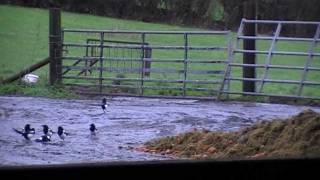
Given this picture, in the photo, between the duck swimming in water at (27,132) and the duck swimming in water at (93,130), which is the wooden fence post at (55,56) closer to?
the duck swimming in water at (93,130)

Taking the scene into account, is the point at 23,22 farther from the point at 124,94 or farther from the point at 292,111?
the point at 124,94

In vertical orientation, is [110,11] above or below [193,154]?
above

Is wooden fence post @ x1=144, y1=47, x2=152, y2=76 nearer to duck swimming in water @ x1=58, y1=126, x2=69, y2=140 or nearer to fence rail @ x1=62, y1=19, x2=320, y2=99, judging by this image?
fence rail @ x1=62, y1=19, x2=320, y2=99

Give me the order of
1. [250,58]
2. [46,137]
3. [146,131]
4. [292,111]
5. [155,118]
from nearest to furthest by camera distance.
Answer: [46,137]
[146,131]
[155,118]
[292,111]
[250,58]

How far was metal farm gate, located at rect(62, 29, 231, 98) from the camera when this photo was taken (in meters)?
11.4

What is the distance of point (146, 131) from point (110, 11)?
2.06m

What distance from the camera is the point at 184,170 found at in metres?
2.91

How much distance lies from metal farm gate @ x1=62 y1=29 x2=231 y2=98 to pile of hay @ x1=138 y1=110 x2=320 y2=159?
490 centimetres

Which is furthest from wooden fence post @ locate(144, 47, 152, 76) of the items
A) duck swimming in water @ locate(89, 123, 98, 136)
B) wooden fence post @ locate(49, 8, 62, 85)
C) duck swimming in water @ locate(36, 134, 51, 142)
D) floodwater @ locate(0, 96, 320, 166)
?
duck swimming in water @ locate(36, 134, 51, 142)

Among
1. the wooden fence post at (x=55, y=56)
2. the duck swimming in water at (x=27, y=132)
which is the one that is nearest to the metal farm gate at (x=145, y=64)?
the wooden fence post at (x=55, y=56)

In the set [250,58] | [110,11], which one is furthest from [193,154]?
[250,58]

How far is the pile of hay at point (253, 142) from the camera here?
527cm

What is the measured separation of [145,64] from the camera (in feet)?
39.4

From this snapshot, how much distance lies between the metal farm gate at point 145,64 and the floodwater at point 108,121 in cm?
81
